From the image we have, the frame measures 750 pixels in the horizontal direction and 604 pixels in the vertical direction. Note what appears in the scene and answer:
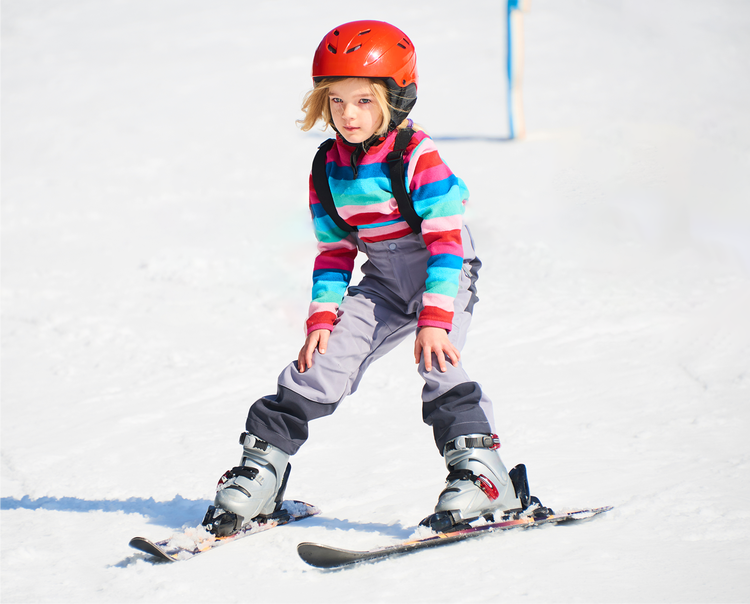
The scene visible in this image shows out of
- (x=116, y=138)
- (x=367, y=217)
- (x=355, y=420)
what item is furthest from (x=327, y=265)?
(x=116, y=138)

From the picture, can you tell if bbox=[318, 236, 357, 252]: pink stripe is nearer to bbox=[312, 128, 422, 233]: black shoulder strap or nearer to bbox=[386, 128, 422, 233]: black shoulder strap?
bbox=[312, 128, 422, 233]: black shoulder strap

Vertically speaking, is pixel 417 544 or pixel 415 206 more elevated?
pixel 415 206

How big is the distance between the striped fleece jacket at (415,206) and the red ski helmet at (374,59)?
126 mm

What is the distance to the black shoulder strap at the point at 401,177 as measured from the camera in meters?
2.06

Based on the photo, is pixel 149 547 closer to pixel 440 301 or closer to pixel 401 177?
pixel 440 301

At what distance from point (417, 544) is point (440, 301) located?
672 mm

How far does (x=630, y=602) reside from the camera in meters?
1.68

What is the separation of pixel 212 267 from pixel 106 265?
0.81 meters

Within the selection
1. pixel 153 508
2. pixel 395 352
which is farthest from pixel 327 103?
pixel 395 352

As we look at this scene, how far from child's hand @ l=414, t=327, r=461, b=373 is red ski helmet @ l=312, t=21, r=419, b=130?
0.63 m

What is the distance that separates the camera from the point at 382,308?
2264 millimetres

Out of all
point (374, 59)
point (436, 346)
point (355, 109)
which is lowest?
point (436, 346)

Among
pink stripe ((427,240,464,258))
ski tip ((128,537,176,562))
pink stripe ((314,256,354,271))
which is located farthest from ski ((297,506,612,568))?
pink stripe ((314,256,354,271))

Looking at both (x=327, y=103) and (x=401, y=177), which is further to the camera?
(x=327, y=103)
